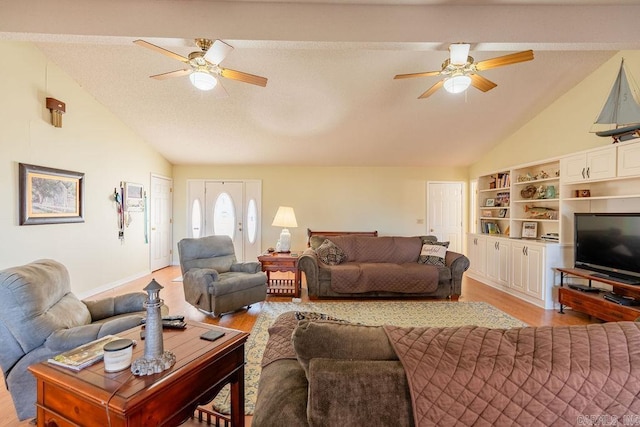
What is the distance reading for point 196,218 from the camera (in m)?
6.66

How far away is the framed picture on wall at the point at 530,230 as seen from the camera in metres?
4.60

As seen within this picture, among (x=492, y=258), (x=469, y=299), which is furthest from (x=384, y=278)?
(x=492, y=258)

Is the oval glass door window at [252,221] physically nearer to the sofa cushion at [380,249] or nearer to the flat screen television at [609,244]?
the sofa cushion at [380,249]

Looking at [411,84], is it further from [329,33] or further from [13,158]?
[13,158]

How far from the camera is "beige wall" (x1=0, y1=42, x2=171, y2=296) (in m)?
3.14

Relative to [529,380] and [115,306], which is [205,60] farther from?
[529,380]

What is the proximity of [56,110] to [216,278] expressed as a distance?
2.86 meters

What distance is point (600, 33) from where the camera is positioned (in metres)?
2.28

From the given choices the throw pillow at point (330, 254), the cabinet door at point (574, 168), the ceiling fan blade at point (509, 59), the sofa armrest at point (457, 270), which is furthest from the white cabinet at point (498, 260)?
the ceiling fan blade at point (509, 59)

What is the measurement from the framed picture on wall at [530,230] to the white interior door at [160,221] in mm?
6657

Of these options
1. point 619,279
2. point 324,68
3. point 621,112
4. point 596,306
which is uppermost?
point 324,68

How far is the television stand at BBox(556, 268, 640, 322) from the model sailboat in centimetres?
153

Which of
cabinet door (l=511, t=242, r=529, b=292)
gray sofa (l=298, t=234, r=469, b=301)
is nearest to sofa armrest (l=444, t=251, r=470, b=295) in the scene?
gray sofa (l=298, t=234, r=469, b=301)

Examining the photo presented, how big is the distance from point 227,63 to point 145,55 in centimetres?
93
